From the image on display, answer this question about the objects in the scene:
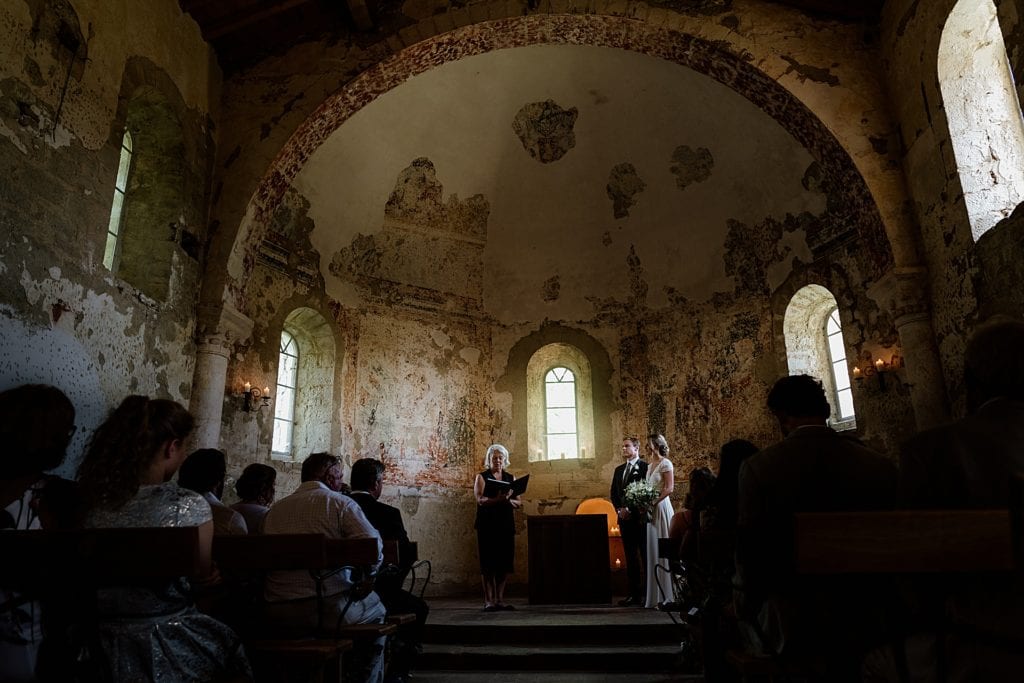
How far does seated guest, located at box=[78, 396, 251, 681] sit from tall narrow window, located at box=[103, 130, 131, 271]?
5.14 metres

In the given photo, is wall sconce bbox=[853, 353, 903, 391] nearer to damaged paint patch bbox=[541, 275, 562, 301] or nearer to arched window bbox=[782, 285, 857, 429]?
arched window bbox=[782, 285, 857, 429]

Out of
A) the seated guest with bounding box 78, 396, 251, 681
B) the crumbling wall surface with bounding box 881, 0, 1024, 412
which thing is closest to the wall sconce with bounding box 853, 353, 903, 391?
the crumbling wall surface with bounding box 881, 0, 1024, 412

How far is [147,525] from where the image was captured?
2334 millimetres

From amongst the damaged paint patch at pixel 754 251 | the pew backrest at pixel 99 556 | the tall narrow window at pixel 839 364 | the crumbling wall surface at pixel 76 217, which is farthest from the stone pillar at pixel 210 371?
the tall narrow window at pixel 839 364

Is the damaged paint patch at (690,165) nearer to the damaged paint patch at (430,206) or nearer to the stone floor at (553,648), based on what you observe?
the damaged paint patch at (430,206)

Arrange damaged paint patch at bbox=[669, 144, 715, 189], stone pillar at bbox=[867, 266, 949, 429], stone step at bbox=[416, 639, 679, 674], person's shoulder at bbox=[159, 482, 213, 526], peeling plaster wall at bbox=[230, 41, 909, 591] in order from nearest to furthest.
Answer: person's shoulder at bbox=[159, 482, 213, 526], stone step at bbox=[416, 639, 679, 674], stone pillar at bbox=[867, 266, 949, 429], peeling plaster wall at bbox=[230, 41, 909, 591], damaged paint patch at bbox=[669, 144, 715, 189]

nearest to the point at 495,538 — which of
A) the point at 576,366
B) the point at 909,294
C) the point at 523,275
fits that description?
the point at 576,366

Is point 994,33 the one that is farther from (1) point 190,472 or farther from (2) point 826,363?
(1) point 190,472

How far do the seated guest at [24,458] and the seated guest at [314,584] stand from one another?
1.39 metres

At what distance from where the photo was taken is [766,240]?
34.2 feet

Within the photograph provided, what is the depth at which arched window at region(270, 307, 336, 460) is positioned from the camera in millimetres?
9930

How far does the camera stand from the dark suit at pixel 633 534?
8602 millimetres

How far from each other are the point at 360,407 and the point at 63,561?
28.1 feet

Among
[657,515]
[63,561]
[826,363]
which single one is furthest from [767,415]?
[63,561]
